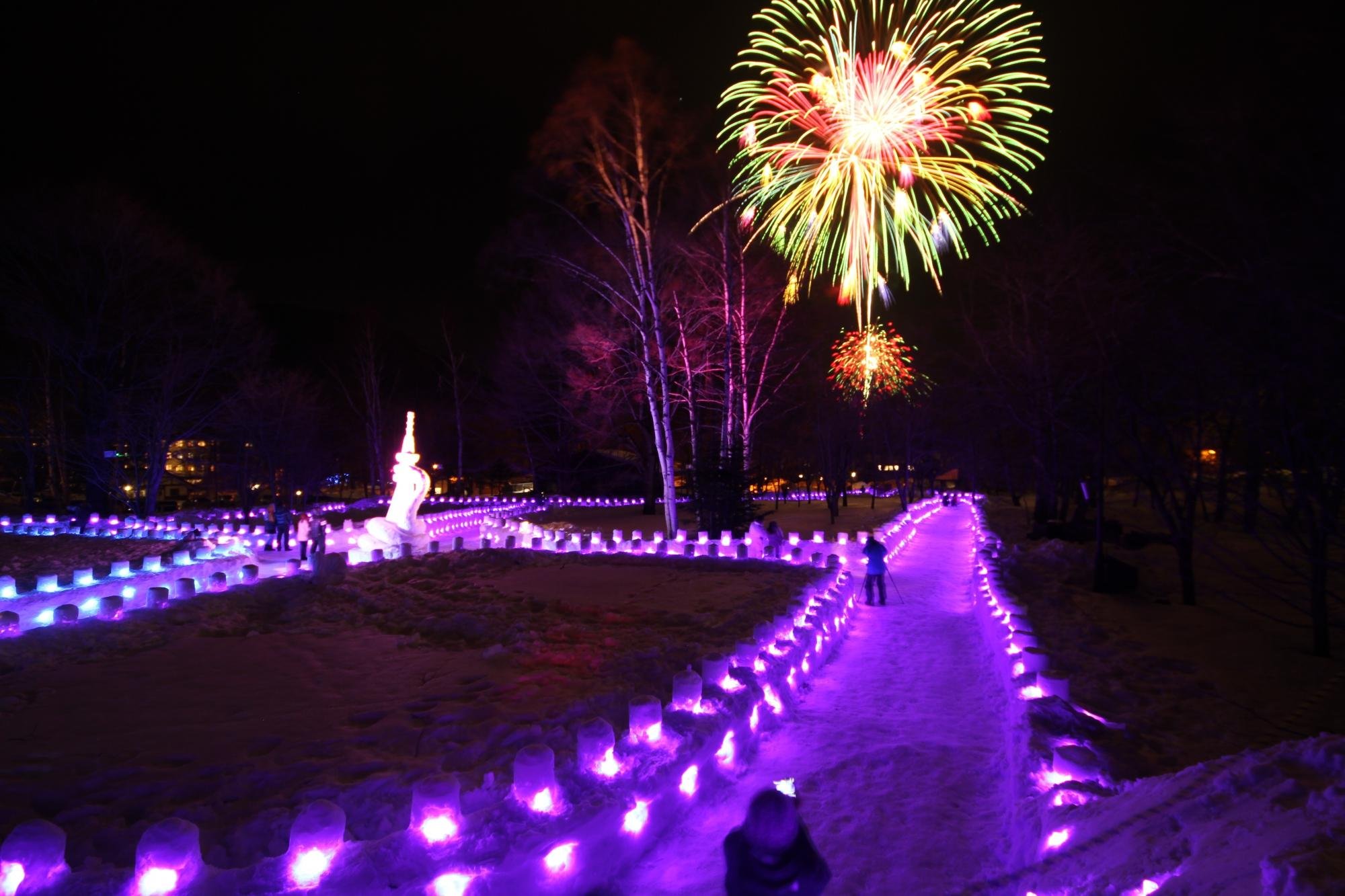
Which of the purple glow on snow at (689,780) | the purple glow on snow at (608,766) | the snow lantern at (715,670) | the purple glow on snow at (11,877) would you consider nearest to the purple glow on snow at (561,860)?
the purple glow on snow at (608,766)

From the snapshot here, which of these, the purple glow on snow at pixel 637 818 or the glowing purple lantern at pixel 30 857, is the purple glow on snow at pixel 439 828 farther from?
the glowing purple lantern at pixel 30 857

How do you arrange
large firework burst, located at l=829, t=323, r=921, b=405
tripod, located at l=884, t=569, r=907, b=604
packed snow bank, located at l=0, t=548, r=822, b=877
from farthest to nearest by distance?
large firework burst, located at l=829, t=323, r=921, b=405
tripod, located at l=884, t=569, r=907, b=604
packed snow bank, located at l=0, t=548, r=822, b=877

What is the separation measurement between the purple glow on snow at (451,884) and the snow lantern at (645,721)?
149cm

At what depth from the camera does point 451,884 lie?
3213mm

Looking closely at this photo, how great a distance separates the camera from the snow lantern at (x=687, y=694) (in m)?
5.23

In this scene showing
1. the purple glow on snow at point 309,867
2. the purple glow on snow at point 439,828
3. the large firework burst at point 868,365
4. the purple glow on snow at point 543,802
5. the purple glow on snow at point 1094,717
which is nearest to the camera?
the purple glow on snow at point 309,867

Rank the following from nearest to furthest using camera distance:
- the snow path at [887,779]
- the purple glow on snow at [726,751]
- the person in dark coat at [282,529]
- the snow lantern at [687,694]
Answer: the snow path at [887,779], the purple glow on snow at [726,751], the snow lantern at [687,694], the person in dark coat at [282,529]

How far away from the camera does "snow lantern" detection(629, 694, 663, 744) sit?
459 centimetres

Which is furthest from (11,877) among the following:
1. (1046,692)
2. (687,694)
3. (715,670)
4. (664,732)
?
(1046,692)

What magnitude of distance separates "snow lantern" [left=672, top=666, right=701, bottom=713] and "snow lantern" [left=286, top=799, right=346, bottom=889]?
98.8 inches

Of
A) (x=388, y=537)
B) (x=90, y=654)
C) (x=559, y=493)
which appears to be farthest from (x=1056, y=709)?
(x=559, y=493)

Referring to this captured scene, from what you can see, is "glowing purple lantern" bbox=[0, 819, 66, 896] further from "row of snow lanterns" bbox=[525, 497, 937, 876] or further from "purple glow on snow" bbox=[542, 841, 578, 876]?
"purple glow on snow" bbox=[542, 841, 578, 876]

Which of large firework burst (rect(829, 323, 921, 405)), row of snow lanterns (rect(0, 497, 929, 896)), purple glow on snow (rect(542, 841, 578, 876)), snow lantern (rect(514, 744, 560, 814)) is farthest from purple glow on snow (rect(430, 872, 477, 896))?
large firework burst (rect(829, 323, 921, 405))

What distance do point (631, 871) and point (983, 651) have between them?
5.60 metres
